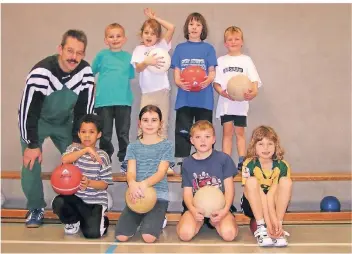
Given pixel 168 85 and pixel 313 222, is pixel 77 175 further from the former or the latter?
pixel 313 222

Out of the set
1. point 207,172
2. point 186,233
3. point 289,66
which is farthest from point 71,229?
point 289,66

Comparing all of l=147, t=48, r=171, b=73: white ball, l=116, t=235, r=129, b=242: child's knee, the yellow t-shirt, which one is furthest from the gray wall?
l=116, t=235, r=129, b=242: child's knee

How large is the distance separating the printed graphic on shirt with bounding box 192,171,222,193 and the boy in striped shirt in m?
0.80

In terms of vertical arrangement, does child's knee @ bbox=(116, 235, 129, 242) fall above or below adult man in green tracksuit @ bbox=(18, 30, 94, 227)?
below

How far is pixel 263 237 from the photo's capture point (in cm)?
373

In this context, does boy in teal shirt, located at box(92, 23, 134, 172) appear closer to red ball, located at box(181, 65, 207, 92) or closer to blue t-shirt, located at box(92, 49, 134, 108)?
blue t-shirt, located at box(92, 49, 134, 108)

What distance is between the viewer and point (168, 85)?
196 inches

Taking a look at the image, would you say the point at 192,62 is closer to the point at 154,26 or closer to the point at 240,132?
the point at 154,26

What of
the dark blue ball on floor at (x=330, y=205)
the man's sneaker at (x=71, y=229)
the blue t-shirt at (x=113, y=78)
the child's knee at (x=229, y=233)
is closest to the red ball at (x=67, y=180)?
the man's sneaker at (x=71, y=229)

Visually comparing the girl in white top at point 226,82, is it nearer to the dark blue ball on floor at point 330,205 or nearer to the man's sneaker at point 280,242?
the dark blue ball on floor at point 330,205

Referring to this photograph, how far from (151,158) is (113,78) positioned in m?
1.26

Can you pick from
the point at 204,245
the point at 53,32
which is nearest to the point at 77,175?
the point at 204,245

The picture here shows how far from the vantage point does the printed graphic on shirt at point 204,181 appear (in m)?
4.03

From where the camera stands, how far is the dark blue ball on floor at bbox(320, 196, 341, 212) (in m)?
4.78
